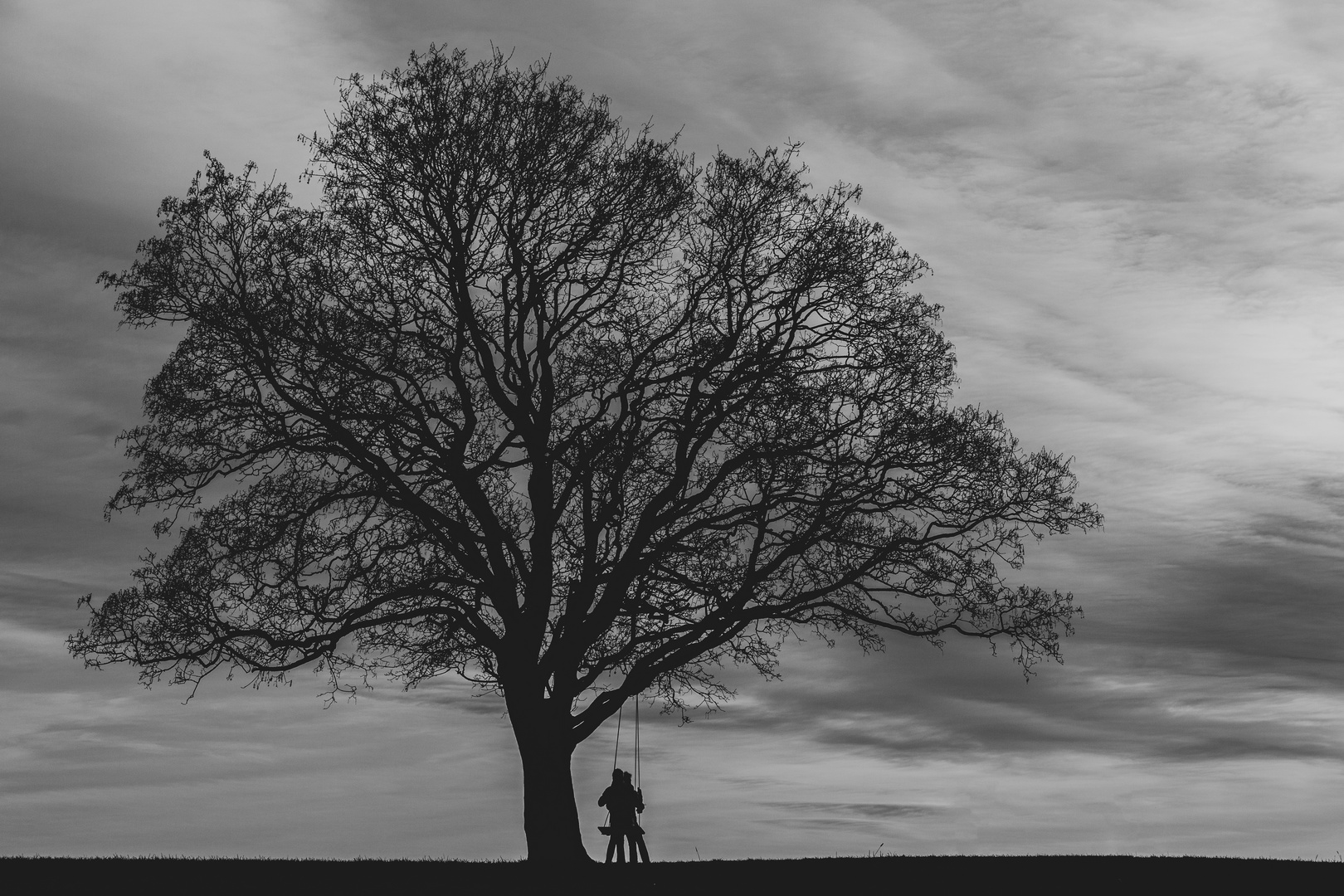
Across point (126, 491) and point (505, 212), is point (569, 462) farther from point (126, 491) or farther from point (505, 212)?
point (126, 491)

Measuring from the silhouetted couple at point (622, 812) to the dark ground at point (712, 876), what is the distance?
582mm

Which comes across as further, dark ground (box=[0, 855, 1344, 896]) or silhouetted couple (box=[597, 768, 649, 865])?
silhouetted couple (box=[597, 768, 649, 865])

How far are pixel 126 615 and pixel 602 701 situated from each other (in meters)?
8.39

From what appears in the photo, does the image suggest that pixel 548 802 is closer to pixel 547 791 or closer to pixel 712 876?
pixel 547 791

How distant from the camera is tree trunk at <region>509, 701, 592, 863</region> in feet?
75.6

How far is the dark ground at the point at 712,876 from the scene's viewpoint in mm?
19266

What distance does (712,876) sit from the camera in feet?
69.5

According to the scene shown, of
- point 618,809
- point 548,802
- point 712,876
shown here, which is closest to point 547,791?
point 548,802

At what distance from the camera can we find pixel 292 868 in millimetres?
22312

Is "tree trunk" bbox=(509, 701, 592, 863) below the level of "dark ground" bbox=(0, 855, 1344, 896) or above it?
above

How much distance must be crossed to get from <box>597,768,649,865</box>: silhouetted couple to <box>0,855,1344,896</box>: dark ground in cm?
58

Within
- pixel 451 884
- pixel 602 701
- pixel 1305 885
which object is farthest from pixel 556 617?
pixel 1305 885

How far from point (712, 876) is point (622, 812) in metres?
3.13

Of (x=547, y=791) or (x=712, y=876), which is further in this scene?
(x=547, y=791)
